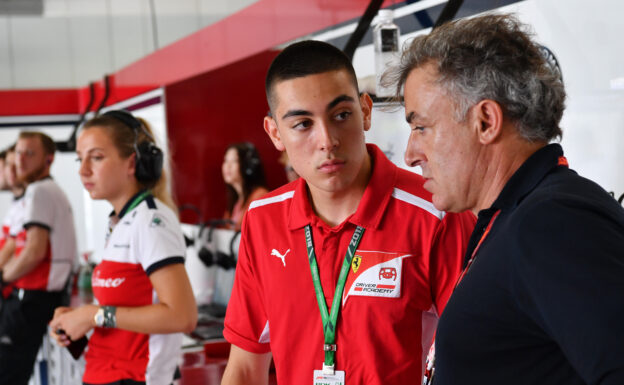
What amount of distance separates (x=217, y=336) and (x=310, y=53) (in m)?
2.29

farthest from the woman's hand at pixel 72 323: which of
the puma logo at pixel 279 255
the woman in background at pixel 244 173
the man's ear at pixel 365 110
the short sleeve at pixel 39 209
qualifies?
the woman in background at pixel 244 173

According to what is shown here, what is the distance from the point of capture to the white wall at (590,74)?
1.69 meters

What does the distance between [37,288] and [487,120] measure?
324 cm

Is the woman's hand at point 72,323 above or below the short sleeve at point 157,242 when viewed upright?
below

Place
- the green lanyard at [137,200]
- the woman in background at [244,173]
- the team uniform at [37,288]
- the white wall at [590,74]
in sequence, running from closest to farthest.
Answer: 1. the white wall at [590,74]
2. the green lanyard at [137,200]
3. the team uniform at [37,288]
4. the woman in background at [244,173]

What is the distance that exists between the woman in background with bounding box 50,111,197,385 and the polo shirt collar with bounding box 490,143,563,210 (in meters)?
1.19

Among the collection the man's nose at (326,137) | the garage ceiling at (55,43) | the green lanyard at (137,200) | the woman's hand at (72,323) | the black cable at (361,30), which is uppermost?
the garage ceiling at (55,43)

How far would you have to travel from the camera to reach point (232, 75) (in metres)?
4.91

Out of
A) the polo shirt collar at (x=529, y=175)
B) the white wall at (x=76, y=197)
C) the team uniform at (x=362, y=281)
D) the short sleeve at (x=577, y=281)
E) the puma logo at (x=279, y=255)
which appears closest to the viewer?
the short sleeve at (x=577, y=281)

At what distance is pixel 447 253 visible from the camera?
1272mm

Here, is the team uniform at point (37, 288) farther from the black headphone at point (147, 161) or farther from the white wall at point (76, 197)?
the white wall at point (76, 197)

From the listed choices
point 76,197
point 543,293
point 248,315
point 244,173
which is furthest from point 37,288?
point 76,197

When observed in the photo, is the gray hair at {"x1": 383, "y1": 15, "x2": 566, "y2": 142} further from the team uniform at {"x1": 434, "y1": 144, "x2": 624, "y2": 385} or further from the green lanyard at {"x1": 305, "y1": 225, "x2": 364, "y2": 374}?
the green lanyard at {"x1": 305, "y1": 225, "x2": 364, "y2": 374}

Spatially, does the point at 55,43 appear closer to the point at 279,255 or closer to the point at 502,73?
the point at 279,255
